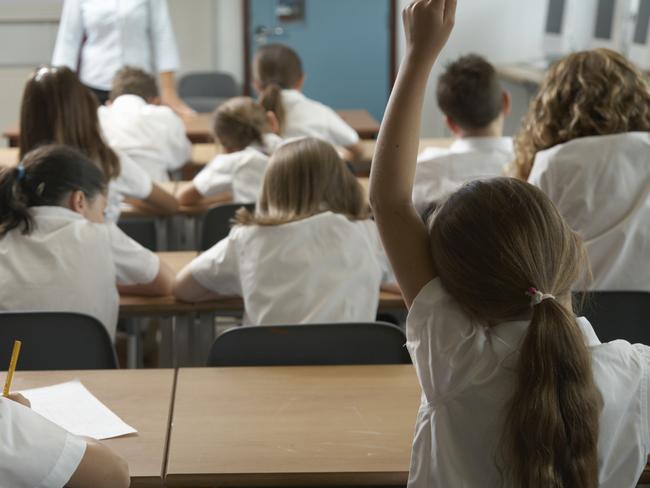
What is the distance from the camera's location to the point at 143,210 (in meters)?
3.76

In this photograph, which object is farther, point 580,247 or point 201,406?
point 201,406

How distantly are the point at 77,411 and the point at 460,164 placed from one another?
1962 millimetres

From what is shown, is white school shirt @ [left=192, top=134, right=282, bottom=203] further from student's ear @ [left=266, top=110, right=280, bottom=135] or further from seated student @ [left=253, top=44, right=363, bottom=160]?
seated student @ [left=253, top=44, right=363, bottom=160]

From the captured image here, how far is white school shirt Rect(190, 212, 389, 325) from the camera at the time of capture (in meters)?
2.42

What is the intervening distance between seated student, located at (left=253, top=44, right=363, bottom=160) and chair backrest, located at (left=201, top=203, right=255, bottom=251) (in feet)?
4.35

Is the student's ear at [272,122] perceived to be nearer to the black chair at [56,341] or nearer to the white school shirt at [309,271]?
the white school shirt at [309,271]

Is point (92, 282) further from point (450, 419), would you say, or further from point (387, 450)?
point (450, 419)

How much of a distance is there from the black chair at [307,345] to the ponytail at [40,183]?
68cm

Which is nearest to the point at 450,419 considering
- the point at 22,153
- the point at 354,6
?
the point at 22,153

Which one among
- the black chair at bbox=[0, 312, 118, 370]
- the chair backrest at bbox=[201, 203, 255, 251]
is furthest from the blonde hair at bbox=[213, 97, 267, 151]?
the black chair at bbox=[0, 312, 118, 370]

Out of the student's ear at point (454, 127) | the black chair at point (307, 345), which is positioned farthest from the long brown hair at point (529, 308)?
the student's ear at point (454, 127)

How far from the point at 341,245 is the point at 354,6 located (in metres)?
6.27

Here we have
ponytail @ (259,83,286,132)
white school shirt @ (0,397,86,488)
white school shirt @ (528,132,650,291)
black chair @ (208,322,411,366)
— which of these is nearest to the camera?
white school shirt @ (0,397,86,488)

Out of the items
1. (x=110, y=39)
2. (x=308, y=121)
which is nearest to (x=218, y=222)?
(x=308, y=121)
